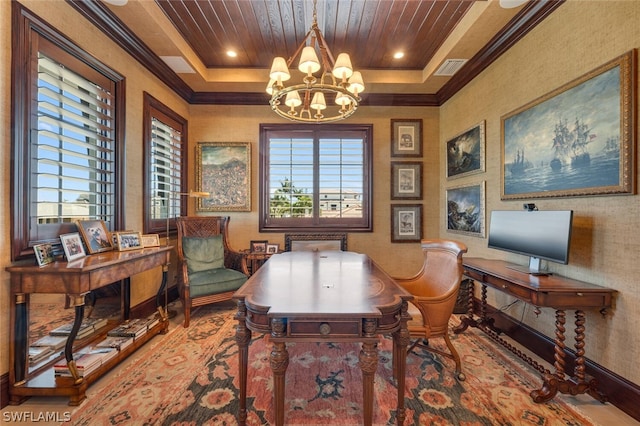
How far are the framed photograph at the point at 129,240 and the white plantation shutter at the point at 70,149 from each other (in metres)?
0.30

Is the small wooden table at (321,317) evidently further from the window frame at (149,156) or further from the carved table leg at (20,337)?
the window frame at (149,156)

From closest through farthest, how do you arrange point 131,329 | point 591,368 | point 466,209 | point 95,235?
point 591,368 → point 95,235 → point 131,329 → point 466,209

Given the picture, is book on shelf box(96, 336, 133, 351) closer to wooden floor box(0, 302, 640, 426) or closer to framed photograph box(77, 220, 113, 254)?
wooden floor box(0, 302, 640, 426)

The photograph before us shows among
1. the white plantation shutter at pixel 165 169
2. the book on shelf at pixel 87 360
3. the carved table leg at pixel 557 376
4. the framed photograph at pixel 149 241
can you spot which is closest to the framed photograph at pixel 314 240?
the white plantation shutter at pixel 165 169

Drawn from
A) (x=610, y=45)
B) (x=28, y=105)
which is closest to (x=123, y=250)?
(x=28, y=105)

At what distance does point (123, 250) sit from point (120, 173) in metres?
0.86

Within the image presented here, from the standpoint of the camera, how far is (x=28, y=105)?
187cm

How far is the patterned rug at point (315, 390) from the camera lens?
167 centimetres

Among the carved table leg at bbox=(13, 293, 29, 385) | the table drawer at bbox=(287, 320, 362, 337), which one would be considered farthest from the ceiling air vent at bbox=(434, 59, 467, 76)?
the carved table leg at bbox=(13, 293, 29, 385)

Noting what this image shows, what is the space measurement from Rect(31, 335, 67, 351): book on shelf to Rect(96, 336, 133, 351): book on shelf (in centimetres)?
24

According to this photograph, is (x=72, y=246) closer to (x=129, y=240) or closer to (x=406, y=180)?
(x=129, y=240)

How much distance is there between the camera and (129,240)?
2.61 metres

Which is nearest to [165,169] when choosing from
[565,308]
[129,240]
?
[129,240]

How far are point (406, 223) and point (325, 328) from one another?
333cm
